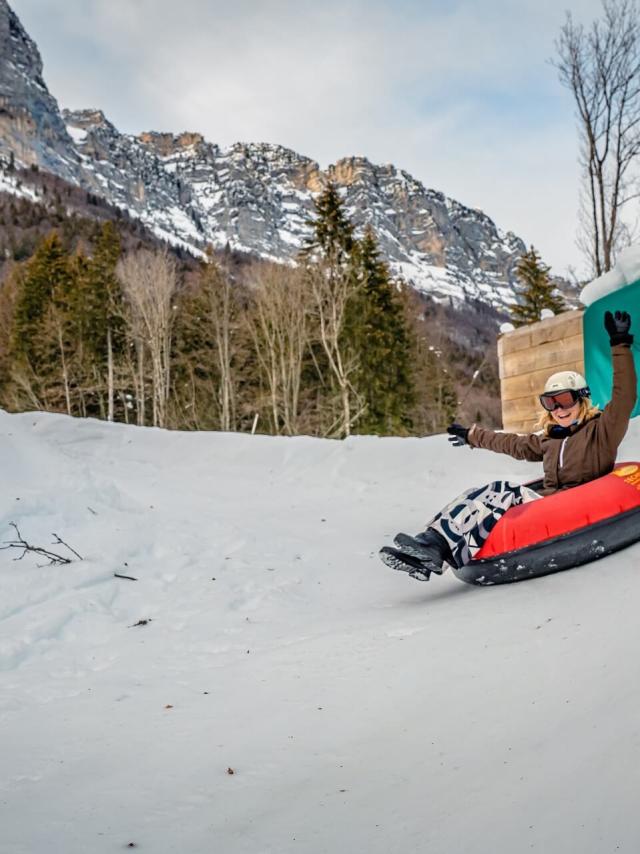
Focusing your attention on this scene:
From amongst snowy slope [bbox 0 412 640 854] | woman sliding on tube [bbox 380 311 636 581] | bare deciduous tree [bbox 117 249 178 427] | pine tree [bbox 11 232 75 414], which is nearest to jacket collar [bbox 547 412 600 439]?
woman sliding on tube [bbox 380 311 636 581]

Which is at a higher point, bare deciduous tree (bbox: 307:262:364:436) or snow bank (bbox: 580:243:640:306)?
bare deciduous tree (bbox: 307:262:364:436)

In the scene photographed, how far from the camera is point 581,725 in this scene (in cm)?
165

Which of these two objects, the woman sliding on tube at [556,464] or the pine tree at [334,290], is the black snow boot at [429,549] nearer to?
the woman sliding on tube at [556,464]

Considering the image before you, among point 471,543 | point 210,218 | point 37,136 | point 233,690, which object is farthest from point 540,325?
point 210,218

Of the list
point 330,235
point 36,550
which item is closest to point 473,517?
point 36,550

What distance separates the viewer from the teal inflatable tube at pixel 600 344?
7.12 metres

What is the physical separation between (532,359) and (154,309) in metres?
17.2

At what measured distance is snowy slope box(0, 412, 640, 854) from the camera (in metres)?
1.42

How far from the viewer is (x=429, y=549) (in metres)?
3.24

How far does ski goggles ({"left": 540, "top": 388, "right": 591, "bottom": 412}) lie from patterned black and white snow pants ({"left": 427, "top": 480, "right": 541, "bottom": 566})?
59cm

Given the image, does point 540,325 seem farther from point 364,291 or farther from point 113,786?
point 364,291

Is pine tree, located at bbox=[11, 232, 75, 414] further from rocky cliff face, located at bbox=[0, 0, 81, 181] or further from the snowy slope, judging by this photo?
rocky cliff face, located at bbox=[0, 0, 81, 181]

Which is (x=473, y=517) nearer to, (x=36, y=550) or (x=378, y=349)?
(x=36, y=550)

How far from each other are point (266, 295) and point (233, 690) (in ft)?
62.8
